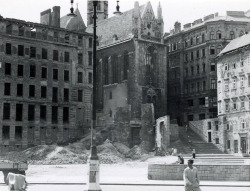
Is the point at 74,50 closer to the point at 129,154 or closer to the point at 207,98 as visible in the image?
the point at 129,154

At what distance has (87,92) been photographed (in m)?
75.2

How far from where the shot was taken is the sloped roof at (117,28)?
84250 mm

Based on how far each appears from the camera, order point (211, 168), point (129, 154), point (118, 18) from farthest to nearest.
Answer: point (118, 18) < point (129, 154) < point (211, 168)

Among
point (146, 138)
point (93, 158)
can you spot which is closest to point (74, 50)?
point (146, 138)

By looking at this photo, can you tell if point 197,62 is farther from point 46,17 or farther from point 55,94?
point 46,17

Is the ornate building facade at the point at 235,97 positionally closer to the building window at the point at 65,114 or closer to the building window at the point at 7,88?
the building window at the point at 65,114

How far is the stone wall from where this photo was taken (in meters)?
28.1

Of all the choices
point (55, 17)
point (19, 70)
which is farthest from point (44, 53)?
point (55, 17)

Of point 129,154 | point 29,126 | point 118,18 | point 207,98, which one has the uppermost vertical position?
point 118,18

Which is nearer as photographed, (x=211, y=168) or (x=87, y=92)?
(x=211, y=168)

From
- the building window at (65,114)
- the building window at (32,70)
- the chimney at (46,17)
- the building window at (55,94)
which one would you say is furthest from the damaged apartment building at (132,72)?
the building window at (32,70)

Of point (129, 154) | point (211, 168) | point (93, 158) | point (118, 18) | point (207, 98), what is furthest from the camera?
point (118, 18)

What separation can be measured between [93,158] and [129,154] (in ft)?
160

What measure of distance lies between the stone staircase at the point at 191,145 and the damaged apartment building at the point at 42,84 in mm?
15425
